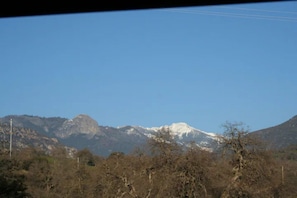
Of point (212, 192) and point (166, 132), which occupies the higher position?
point (166, 132)

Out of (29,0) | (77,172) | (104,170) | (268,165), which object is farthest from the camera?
(77,172)

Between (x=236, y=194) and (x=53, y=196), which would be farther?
(x=53, y=196)

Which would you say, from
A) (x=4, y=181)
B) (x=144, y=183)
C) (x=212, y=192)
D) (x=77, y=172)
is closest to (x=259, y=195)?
(x=212, y=192)

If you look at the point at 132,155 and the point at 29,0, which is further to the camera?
the point at 132,155

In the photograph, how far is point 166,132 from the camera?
107 feet

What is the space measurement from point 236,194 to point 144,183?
20.3ft

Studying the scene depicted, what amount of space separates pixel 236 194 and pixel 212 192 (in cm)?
285

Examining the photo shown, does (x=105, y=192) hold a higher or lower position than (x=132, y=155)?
lower

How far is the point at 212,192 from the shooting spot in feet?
97.1

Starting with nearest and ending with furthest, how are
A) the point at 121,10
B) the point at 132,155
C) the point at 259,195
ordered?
the point at 121,10 → the point at 259,195 → the point at 132,155

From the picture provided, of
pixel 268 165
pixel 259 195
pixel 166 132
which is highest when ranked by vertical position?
pixel 166 132

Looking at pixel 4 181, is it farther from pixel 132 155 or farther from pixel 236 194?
pixel 236 194

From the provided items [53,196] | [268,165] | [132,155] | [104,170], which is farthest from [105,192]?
[268,165]

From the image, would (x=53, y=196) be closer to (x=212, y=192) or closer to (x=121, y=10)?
(x=212, y=192)
